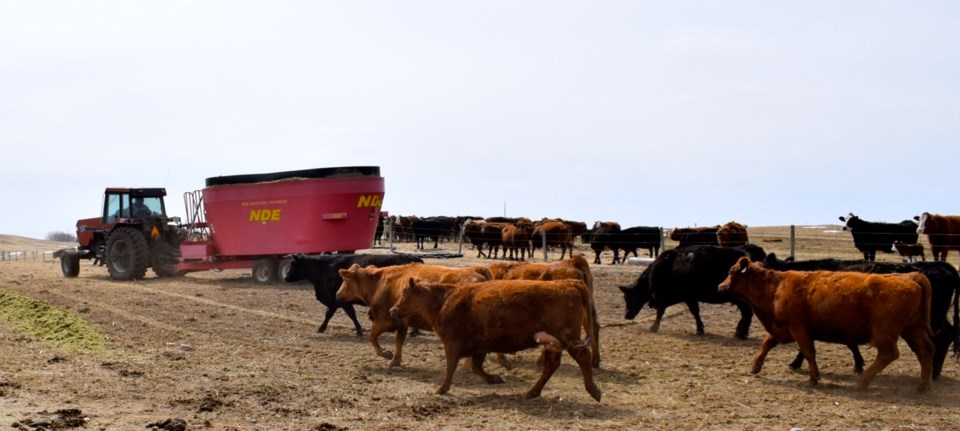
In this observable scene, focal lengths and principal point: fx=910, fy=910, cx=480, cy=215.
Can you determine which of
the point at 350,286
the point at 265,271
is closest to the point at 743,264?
the point at 350,286

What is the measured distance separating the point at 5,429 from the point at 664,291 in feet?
31.2

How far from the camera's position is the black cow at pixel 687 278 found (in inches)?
531

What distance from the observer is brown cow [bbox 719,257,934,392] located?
28.9ft

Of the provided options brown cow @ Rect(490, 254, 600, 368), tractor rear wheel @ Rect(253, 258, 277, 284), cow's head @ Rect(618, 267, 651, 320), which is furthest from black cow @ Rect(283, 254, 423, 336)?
tractor rear wheel @ Rect(253, 258, 277, 284)

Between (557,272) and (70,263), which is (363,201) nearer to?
(70,263)

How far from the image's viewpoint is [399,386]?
30.3 feet

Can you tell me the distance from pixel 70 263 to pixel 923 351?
879 inches

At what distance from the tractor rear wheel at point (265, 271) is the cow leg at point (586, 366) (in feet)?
48.5

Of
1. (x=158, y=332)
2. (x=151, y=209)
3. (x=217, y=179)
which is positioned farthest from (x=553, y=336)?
(x=151, y=209)

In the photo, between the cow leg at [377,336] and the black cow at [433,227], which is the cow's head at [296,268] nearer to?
the cow leg at [377,336]

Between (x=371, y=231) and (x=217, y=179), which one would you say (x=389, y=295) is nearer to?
(x=371, y=231)

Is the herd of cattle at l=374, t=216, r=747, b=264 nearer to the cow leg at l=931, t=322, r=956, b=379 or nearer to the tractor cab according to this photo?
the tractor cab

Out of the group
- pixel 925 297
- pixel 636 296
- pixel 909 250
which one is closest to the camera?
pixel 925 297

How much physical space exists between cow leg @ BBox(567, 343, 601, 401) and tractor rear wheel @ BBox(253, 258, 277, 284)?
14.8 meters
